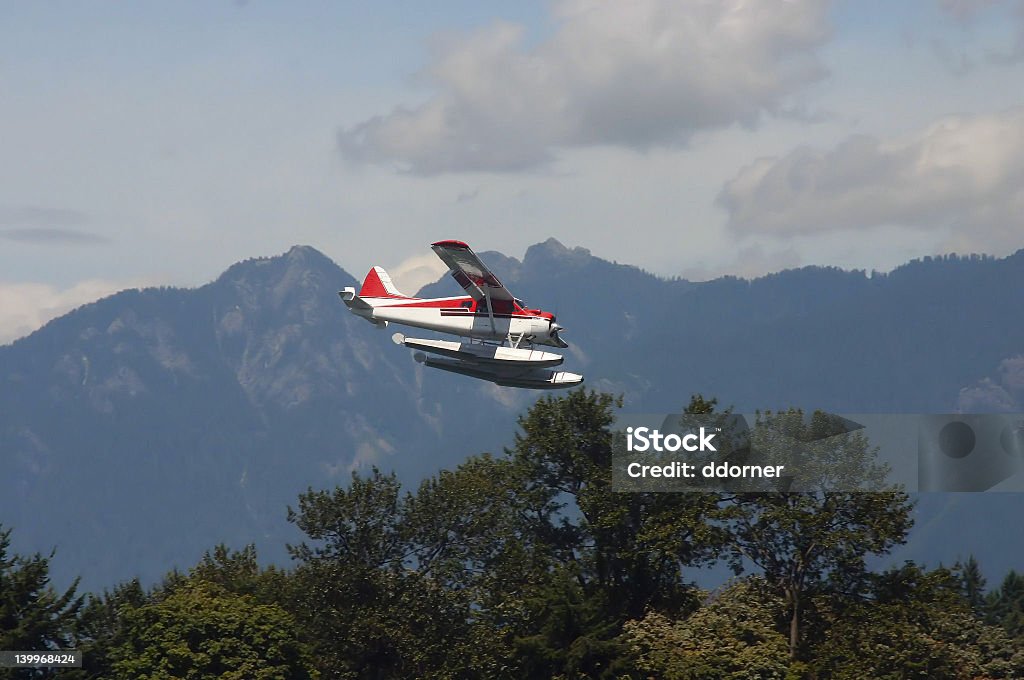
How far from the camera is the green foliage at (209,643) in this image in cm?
6269

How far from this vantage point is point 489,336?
2506 inches

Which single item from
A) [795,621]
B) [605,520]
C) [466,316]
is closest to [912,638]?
[795,621]

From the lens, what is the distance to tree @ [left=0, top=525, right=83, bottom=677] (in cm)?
6162

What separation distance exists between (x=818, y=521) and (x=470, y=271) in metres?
27.6

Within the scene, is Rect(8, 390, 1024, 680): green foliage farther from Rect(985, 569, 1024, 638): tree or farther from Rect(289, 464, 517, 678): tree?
Rect(985, 569, 1024, 638): tree

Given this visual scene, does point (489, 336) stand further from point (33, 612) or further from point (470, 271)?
point (33, 612)

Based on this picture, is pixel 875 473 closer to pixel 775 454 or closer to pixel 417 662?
pixel 775 454

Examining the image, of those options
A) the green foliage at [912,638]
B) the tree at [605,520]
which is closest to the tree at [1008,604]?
the green foliage at [912,638]

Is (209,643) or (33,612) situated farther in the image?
(209,643)

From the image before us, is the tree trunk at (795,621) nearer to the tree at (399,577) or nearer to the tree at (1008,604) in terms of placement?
the tree at (399,577)

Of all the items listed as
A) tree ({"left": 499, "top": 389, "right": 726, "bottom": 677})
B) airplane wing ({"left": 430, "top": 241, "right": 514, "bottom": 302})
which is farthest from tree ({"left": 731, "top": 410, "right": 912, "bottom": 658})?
airplane wing ({"left": 430, "top": 241, "right": 514, "bottom": 302})

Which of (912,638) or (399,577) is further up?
(399,577)

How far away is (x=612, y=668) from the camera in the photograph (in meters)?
63.4

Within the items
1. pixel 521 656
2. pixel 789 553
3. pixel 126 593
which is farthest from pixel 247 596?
pixel 789 553
